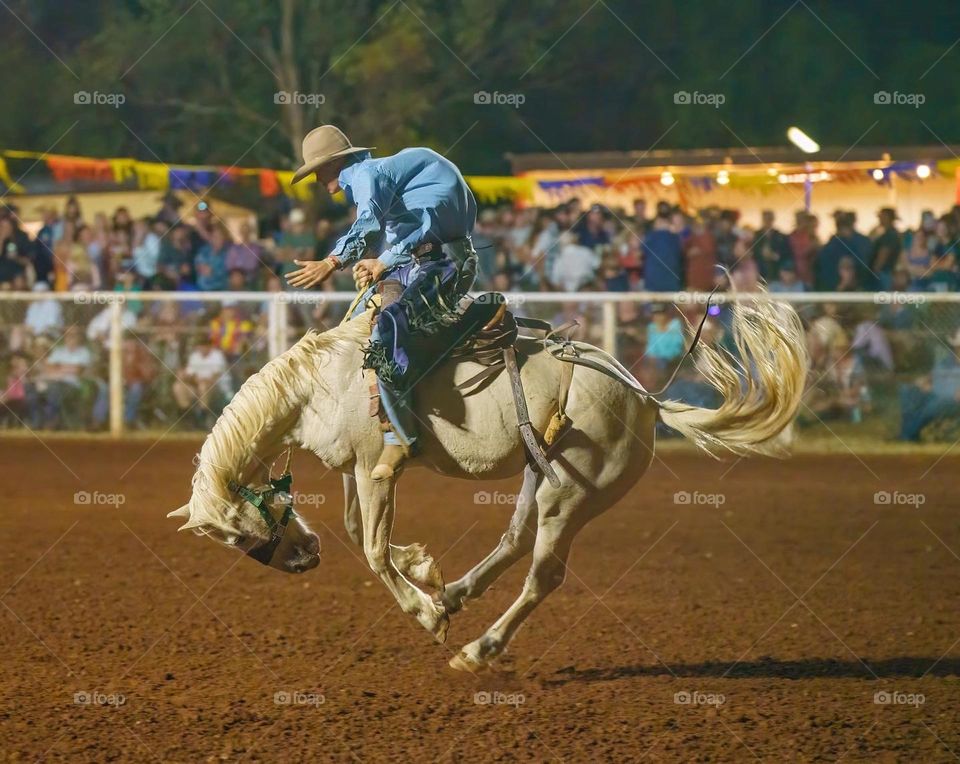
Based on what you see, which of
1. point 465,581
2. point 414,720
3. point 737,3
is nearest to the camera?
point 414,720

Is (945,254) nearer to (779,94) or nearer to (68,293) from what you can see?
(68,293)

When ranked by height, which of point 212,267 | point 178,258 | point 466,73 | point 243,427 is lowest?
point 243,427

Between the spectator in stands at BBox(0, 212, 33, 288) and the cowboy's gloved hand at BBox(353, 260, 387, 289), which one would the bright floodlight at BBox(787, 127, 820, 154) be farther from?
the cowboy's gloved hand at BBox(353, 260, 387, 289)

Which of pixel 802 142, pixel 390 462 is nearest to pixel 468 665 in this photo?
pixel 390 462

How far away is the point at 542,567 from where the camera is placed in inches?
233

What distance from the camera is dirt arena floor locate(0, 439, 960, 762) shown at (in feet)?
16.4

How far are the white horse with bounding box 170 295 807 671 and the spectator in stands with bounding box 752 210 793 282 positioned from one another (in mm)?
8696

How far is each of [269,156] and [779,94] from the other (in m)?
9.84

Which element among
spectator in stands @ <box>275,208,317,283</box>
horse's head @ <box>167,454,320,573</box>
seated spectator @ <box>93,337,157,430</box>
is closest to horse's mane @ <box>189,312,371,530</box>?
horse's head @ <box>167,454,320,573</box>

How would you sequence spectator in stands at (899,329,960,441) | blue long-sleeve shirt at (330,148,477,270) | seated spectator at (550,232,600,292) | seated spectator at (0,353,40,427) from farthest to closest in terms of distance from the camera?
seated spectator at (550,232,600,292)
seated spectator at (0,353,40,427)
spectator in stands at (899,329,960,441)
blue long-sleeve shirt at (330,148,477,270)

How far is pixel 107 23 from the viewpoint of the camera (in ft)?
70.7

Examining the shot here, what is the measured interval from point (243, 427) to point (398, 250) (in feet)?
3.33

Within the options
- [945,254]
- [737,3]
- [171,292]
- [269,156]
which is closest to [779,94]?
[737,3]

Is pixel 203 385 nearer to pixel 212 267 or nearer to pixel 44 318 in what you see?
pixel 212 267
